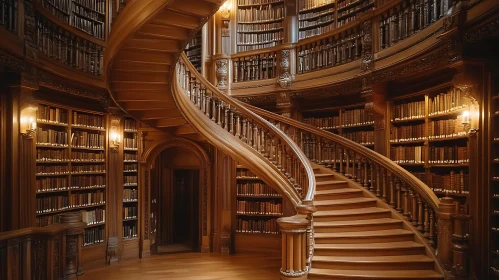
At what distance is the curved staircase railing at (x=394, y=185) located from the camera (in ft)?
15.5

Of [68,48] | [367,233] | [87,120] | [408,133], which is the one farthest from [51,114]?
[408,133]

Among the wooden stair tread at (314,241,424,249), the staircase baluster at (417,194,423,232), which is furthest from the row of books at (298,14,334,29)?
the wooden stair tread at (314,241,424,249)

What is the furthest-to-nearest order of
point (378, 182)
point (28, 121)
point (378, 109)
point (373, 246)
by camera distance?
point (378, 109) → point (378, 182) → point (28, 121) → point (373, 246)

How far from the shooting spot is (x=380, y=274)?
4.73m

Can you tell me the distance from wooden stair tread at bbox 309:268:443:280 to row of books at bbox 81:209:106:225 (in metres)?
4.12

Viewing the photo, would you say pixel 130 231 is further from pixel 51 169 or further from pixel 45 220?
pixel 51 169

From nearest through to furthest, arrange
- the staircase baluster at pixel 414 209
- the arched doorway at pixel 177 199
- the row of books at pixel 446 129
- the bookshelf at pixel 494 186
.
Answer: the bookshelf at pixel 494 186 < the row of books at pixel 446 129 < the staircase baluster at pixel 414 209 < the arched doorway at pixel 177 199

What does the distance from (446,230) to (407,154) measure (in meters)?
1.67

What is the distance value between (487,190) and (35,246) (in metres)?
4.61

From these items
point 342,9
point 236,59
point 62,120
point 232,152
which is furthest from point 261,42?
point 62,120

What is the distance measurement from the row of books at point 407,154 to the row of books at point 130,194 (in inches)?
180

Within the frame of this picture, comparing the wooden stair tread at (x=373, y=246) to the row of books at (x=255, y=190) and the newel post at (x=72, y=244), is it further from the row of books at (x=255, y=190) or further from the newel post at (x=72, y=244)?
the row of books at (x=255, y=190)

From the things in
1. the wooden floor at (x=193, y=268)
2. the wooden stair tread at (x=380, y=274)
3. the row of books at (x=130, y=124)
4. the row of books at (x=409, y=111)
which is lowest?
the wooden floor at (x=193, y=268)

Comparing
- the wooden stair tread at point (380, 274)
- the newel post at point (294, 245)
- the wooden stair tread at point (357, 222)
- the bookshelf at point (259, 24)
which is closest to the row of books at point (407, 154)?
the wooden stair tread at point (357, 222)
